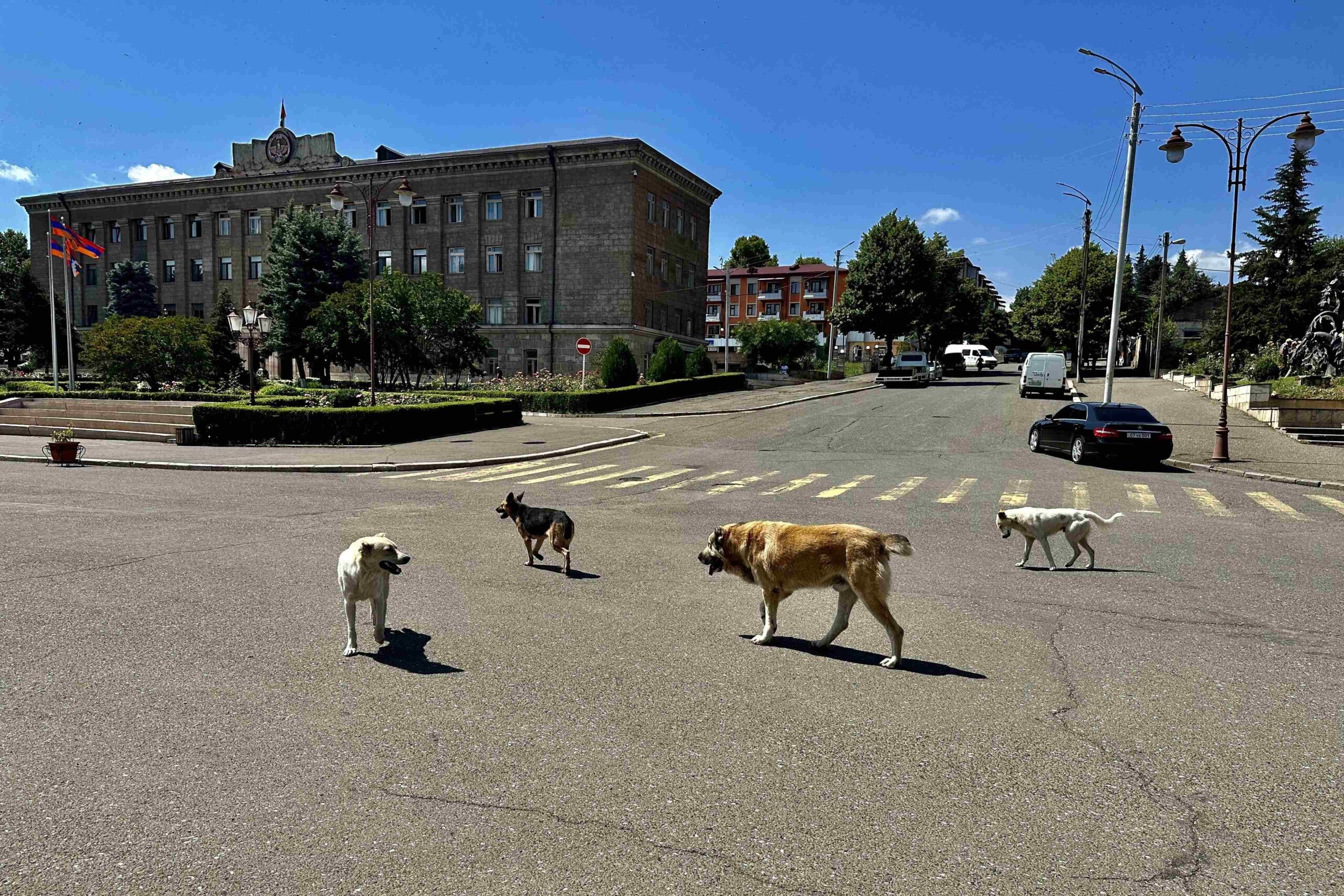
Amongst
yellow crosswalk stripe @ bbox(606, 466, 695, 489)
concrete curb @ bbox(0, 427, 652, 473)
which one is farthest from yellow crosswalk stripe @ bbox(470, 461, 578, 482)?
yellow crosswalk stripe @ bbox(606, 466, 695, 489)

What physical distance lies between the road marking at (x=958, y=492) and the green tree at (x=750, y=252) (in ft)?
320

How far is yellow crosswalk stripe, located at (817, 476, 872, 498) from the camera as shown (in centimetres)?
1559

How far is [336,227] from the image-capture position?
166 ft

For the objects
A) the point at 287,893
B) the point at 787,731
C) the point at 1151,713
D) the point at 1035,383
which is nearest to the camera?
the point at 287,893

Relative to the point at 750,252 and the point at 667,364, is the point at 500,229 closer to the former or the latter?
the point at 667,364

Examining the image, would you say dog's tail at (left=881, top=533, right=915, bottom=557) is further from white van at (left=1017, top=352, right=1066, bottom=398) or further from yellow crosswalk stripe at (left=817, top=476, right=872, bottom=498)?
white van at (left=1017, top=352, right=1066, bottom=398)

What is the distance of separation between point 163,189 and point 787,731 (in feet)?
257

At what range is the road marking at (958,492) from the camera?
49.0 feet

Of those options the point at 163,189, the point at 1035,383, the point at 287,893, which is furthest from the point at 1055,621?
the point at 163,189

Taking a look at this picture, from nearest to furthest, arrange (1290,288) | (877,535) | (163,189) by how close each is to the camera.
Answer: (877,535), (1290,288), (163,189)

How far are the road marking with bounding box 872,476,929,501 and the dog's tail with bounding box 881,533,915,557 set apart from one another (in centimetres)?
941

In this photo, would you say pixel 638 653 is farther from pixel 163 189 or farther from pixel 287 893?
pixel 163 189

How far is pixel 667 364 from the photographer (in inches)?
1810

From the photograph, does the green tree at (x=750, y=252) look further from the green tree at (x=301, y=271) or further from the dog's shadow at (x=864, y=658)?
the dog's shadow at (x=864, y=658)
